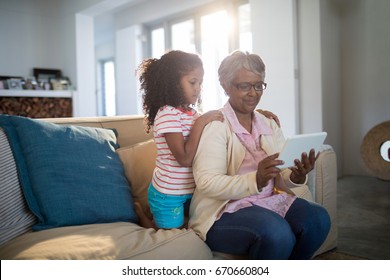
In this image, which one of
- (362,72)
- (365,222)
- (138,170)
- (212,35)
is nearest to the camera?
(138,170)

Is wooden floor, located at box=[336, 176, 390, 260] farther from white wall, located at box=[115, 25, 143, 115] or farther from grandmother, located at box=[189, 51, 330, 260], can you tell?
white wall, located at box=[115, 25, 143, 115]

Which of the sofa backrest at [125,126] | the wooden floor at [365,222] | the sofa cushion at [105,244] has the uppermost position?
the sofa backrest at [125,126]

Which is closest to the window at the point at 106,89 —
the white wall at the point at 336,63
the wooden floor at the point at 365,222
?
the white wall at the point at 336,63

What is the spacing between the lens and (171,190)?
42.9 inches

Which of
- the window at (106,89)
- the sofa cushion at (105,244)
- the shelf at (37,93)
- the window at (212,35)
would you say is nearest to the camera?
the sofa cushion at (105,244)

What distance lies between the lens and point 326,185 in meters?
1.47

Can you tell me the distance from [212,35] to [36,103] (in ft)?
7.32

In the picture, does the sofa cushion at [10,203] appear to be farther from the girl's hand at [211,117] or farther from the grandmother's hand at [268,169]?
the grandmother's hand at [268,169]

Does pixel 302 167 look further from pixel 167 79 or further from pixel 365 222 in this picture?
pixel 365 222

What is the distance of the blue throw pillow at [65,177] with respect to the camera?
1.07m

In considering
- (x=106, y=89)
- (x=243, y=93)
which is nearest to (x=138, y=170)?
(x=243, y=93)

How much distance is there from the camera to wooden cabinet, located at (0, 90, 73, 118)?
3.91 meters

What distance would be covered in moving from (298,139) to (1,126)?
0.88m

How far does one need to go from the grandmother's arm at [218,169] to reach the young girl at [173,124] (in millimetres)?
36
